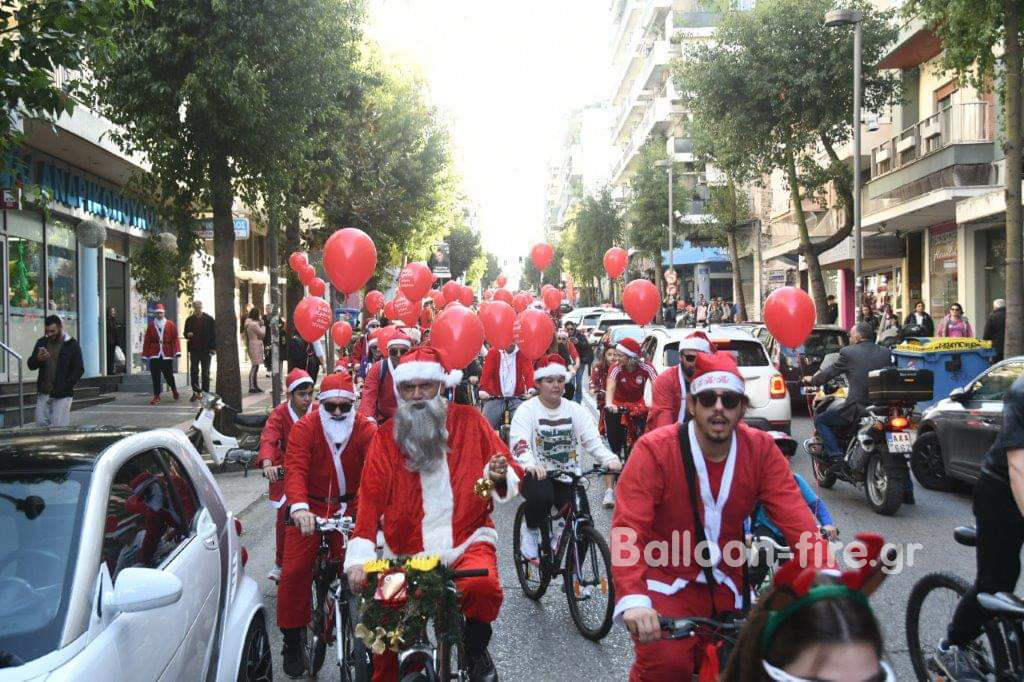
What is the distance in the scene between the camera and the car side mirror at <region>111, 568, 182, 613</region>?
3.08m

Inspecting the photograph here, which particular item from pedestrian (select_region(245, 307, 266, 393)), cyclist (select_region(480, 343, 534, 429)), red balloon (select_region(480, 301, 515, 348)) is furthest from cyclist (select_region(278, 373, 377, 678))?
pedestrian (select_region(245, 307, 266, 393))

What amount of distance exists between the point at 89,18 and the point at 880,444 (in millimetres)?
7499

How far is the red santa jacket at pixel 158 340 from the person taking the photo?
2055 centimetres

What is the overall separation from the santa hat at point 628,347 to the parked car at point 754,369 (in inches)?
107

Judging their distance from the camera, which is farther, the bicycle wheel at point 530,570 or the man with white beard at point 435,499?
the bicycle wheel at point 530,570

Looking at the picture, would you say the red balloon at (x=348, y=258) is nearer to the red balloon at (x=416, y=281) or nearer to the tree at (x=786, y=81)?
the red balloon at (x=416, y=281)

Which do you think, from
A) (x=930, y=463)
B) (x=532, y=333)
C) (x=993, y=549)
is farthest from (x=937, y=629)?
(x=532, y=333)

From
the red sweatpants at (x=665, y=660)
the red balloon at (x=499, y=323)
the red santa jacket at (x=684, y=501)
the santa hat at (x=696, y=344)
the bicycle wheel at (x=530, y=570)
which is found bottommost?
the bicycle wheel at (x=530, y=570)

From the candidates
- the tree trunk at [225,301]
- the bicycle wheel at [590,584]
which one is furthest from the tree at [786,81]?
the bicycle wheel at [590,584]

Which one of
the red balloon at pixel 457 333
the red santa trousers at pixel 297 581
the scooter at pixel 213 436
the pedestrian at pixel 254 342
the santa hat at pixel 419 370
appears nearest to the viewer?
the santa hat at pixel 419 370

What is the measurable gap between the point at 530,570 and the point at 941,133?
21075 millimetres

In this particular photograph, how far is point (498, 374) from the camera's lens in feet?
39.7

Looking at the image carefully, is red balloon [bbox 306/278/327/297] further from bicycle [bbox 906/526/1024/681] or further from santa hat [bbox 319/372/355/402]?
bicycle [bbox 906/526/1024/681]

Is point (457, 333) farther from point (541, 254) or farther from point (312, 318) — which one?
point (541, 254)
